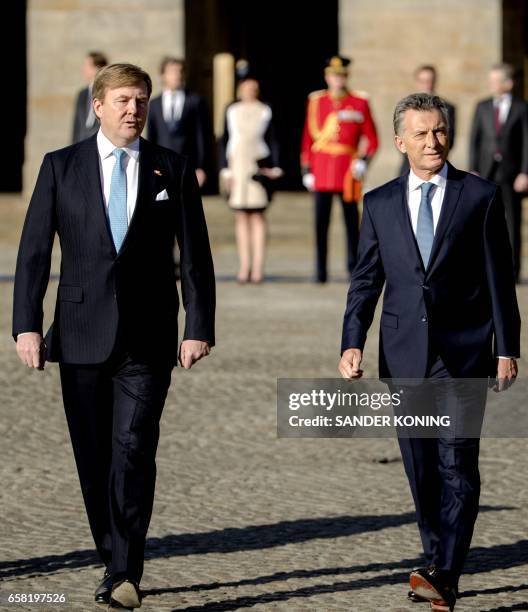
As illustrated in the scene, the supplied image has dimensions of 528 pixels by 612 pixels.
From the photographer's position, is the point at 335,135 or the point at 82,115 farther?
the point at 335,135

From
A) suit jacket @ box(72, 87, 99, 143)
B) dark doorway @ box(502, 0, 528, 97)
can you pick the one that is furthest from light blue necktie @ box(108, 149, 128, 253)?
dark doorway @ box(502, 0, 528, 97)

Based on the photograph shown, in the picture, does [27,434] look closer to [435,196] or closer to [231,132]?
[435,196]

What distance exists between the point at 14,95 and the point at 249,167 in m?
13.0

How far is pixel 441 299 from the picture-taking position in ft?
19.2

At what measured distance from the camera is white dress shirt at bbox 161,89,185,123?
15219 mm

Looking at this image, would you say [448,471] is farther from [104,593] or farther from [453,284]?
[104,593]

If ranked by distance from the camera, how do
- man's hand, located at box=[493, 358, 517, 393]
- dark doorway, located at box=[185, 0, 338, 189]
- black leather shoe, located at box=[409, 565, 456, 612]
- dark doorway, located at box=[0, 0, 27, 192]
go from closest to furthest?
1. black leather shoe, located at box=[409, 565, 456, 612]
2. man's hand, located at box=[493, 358, 517, 393]
3. dark doorway, located at box=[0, 0, 27, 192]
4. dark doorway, located at box=[185, 0, 338, 189]

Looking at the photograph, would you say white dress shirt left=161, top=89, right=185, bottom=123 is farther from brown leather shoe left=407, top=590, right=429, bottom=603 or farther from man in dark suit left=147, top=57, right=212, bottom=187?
brown leather shoe left=407, top=590, right=429, bottom=603

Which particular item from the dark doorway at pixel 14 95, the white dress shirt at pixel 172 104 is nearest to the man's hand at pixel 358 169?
the white dress shirt at pixel 172 104

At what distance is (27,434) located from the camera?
8891 millimetres

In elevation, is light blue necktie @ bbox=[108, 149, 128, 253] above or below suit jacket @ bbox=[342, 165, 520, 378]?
above

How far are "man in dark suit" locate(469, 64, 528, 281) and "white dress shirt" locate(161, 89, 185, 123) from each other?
2.50 m

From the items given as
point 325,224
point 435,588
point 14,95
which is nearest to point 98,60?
point 325,224

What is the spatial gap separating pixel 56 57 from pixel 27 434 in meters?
12.4
